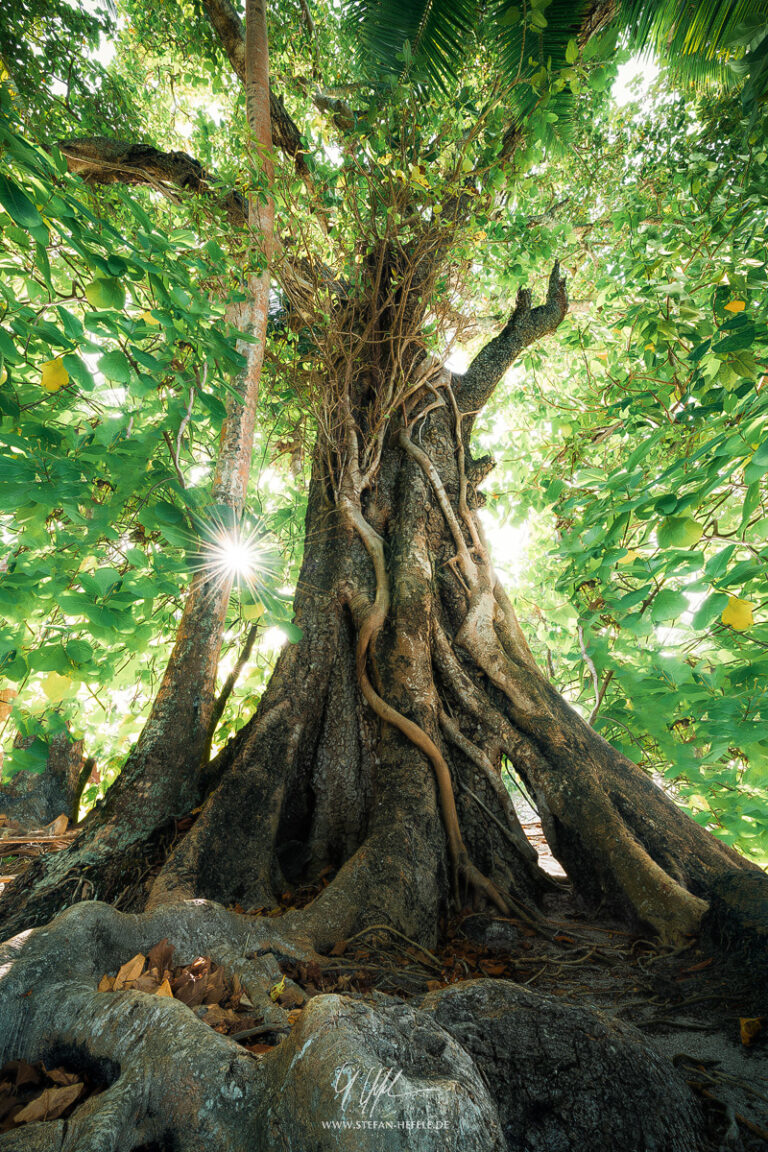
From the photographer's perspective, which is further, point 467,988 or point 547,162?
point 547,162

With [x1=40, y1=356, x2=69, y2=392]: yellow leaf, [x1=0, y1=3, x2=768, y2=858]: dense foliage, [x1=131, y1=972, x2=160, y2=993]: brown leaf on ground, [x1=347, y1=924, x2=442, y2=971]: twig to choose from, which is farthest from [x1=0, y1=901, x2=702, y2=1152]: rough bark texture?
[x1=40, y1=356, x2=69, y2=392]: yellow leaf

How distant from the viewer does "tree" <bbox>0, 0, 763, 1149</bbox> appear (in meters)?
1.11

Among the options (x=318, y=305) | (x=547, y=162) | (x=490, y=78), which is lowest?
(x=318, y=305)

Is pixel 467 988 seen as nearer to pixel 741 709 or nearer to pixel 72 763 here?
pixel 741 709

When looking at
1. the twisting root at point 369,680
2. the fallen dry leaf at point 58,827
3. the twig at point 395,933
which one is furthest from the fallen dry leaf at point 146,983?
the fallen dry leaf at point 58,827

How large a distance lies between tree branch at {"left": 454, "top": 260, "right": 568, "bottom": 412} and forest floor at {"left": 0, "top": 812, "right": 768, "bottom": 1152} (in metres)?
4.37

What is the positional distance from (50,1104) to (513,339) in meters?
5.72

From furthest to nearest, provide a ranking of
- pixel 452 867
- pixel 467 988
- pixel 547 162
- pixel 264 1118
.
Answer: pixel 547 162, pixel 452 867, pixel 467 988, pixel 264 1118

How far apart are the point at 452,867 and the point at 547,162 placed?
661 centimetres

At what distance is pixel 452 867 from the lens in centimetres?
269

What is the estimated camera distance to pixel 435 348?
4551mm

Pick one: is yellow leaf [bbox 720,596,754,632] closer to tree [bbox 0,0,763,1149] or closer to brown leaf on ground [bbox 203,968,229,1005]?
tree [bbox 0,0,763,1149]

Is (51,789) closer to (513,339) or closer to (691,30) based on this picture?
(513,339)

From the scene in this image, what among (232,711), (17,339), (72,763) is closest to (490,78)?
(17,339)
